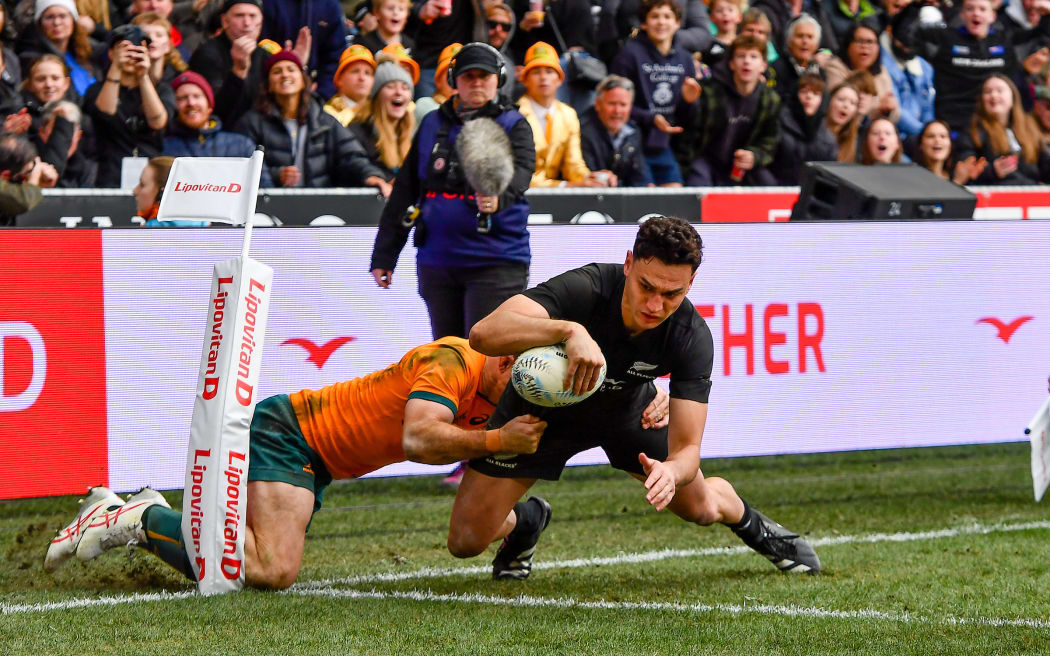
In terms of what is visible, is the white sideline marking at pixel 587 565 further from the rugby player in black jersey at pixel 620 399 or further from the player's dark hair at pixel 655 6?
the player's dark hair at pixel 655 6

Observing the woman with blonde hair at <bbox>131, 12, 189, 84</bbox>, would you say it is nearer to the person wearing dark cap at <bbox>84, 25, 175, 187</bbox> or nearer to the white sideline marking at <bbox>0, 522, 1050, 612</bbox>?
the person wearing dark cap at <bbox>84, 25, 175, 187</bbox>

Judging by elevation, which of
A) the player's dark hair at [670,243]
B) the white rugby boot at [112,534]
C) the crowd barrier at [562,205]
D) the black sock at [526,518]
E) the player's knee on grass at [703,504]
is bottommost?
the white rugby boot at [112,534]

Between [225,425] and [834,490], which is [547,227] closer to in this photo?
[834,490]

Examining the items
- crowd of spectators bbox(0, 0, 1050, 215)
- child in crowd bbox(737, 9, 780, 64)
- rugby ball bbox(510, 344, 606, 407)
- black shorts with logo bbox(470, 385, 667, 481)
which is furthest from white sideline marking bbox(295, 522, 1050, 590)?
child in crowd bbox(737, 9, 780, 64)

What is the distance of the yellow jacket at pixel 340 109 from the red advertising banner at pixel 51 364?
342 cm

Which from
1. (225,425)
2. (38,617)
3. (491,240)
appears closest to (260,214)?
(491,240)

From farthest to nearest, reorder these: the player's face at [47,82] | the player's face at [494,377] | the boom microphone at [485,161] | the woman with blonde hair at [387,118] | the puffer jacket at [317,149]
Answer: the woman with blonde hair at [387,118] → the puffer jacket at [317,149] → the player's face at [47,82] → the boom microphone at [485,161] → the player's face at [494,377]

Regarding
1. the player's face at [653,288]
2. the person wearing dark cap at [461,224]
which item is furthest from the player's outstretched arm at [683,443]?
the person wearing dark cap at [461,224]

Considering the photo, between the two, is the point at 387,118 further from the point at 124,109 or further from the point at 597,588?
the point at 597,588

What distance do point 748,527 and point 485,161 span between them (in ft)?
9.12

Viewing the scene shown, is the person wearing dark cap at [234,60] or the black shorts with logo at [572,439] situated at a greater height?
the person wearing dark cap at [234,60]

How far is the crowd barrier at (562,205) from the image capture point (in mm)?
8930

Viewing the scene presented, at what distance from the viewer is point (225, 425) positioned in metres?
5.55

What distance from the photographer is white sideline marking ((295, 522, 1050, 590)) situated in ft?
19.6
